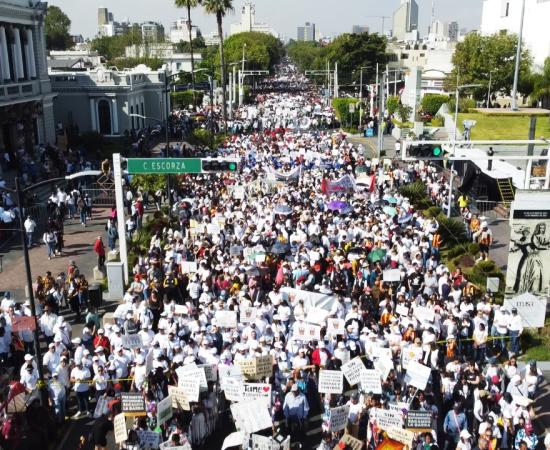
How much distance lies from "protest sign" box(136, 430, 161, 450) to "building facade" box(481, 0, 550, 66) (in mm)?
67330

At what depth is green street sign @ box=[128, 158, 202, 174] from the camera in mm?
19656

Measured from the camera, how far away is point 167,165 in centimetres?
1972

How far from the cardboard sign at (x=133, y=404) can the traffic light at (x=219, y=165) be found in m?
8.69

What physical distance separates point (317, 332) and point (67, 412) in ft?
18.0

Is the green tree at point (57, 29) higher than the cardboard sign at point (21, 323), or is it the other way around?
the green tree at point (57, 29)

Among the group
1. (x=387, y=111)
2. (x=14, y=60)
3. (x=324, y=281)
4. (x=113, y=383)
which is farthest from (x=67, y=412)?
(x=387, y=111)

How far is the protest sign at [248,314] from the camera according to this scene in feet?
50.6

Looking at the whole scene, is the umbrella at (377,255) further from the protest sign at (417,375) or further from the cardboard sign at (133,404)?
the cardboard sign at (133,404)

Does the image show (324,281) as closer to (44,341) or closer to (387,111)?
(44,341)

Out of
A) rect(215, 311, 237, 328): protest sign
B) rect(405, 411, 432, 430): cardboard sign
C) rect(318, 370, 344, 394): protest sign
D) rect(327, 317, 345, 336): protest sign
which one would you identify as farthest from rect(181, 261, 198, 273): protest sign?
rect(405, 411, 432, 430): cardboard sign

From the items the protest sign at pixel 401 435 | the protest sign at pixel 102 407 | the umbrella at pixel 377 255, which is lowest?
the protest sign at pixel 102 407

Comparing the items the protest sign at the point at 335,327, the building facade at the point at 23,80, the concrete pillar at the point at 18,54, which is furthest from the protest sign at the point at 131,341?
the concrete pillar at the point at 18,54

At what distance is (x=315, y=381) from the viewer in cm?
1366

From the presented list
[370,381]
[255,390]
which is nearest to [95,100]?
[255,390]
